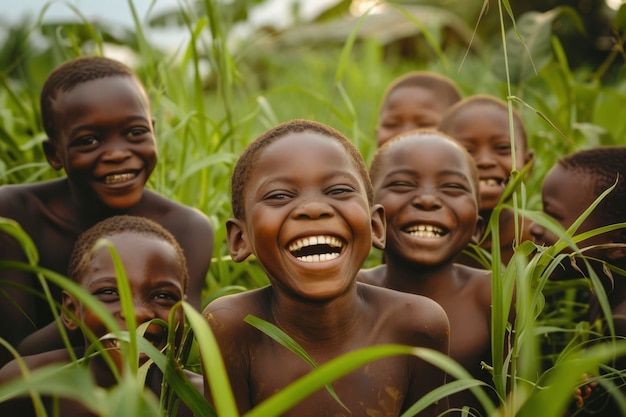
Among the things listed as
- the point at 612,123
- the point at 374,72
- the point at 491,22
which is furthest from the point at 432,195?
the point at 491,22

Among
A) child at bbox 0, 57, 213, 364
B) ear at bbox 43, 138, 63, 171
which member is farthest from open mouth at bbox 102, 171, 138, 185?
ear at bbox 43, 138, 63, 171

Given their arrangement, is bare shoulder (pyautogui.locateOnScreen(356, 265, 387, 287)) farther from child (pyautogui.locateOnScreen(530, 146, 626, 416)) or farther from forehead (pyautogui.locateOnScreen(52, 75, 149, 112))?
forehead (pyautogui.locateOnScreen(52, 75, 149, 112))

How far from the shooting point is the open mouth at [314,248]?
6.03ft

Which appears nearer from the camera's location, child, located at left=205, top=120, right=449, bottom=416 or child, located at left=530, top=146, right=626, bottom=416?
child, located at left=205, top=120, right=449, bottom=416

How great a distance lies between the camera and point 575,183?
260cm

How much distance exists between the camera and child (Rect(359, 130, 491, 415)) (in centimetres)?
236

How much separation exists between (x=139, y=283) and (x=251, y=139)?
6.90 ft

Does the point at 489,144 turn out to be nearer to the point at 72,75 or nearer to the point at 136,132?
the point at 136,132

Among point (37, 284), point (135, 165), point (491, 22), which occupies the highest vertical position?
point (135, 165)

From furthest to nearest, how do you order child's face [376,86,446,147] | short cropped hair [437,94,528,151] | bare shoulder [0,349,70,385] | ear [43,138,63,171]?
child's face [376,86,446,147], short cropped hair [437,94,528,151], ear [43,138,63,171], bare shoulder [0,349,70,385]

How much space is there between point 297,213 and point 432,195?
71 cm

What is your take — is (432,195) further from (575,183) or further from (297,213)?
(297,213)

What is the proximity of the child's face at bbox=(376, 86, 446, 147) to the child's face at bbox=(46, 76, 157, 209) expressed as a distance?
175cm

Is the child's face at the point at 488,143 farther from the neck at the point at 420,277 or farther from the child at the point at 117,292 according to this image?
the child at the point at 117,292
